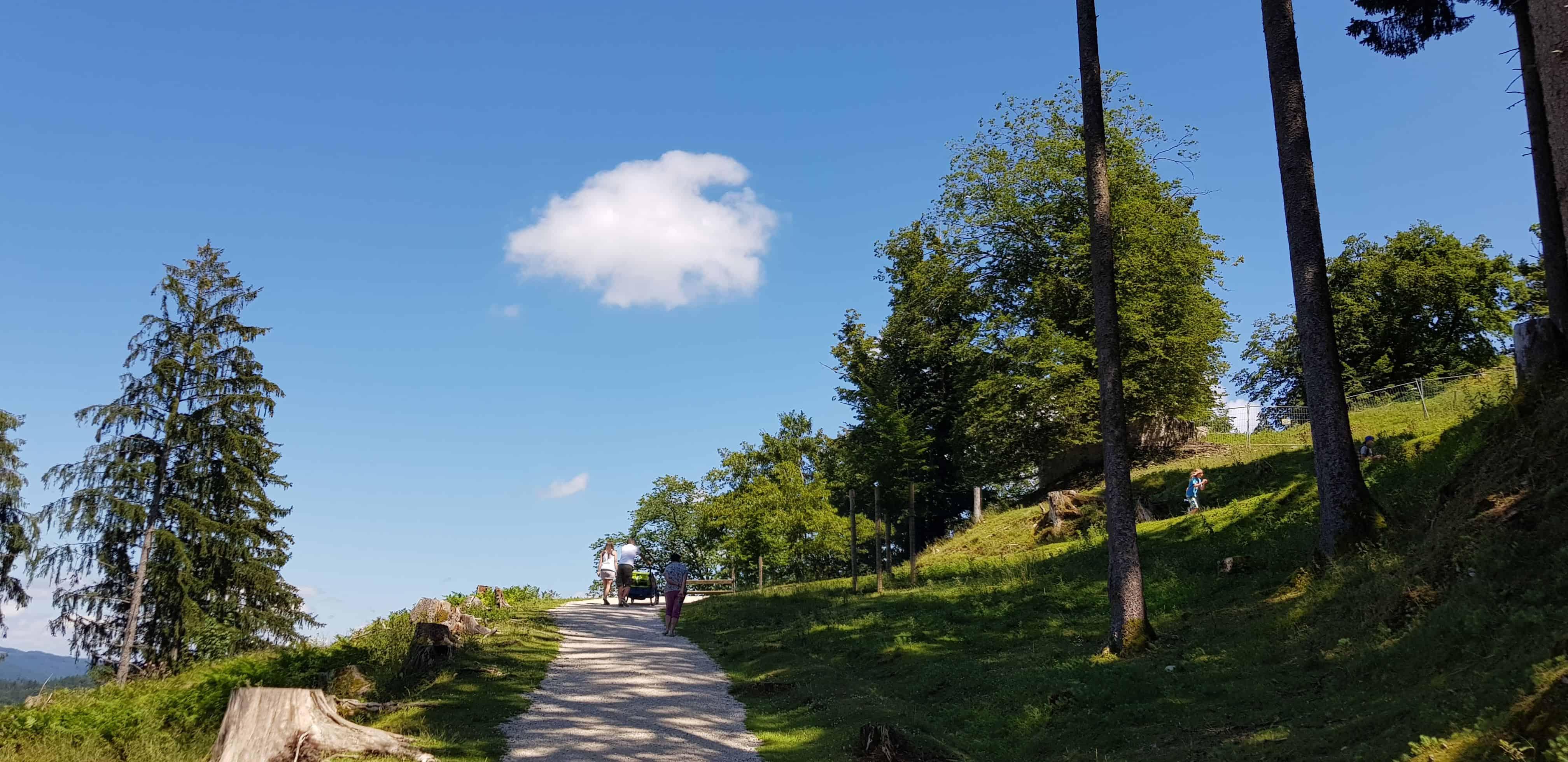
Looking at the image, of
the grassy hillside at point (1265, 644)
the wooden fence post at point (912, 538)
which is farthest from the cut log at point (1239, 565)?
the wooden fence post at point (912, 538)

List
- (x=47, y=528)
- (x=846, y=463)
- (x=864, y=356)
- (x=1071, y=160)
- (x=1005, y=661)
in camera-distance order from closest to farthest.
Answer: (x=1005, y=661)
(x=47, y=528)
(x=1071, y=160)
(x=846, y=463)
(x=864, y=356)

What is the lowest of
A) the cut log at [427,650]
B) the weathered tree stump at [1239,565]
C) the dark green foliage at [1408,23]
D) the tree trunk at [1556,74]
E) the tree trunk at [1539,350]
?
the cut log at [427,650]

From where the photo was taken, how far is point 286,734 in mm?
8852

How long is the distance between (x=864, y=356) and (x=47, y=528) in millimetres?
35197

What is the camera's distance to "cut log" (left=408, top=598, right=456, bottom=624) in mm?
16859

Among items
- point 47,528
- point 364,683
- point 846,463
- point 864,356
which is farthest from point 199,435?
point 864,356

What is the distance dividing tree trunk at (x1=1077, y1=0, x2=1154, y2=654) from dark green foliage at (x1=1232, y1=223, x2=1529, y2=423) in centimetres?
3326

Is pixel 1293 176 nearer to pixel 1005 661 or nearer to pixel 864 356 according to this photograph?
pixel 1005 661

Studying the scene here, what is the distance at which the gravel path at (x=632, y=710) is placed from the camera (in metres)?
9.73

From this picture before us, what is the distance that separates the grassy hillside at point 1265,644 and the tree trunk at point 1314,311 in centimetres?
67

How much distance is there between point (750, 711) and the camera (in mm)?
12453

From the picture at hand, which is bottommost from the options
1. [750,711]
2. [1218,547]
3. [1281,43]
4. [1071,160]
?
[750,711]

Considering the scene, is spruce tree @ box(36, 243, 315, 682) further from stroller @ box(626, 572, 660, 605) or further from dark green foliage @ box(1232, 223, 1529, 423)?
dark green foliage @ box(1232, 223, 1529, 423)

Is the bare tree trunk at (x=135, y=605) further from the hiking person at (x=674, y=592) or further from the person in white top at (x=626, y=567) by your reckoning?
the hiking person at (x=674, y=592)
